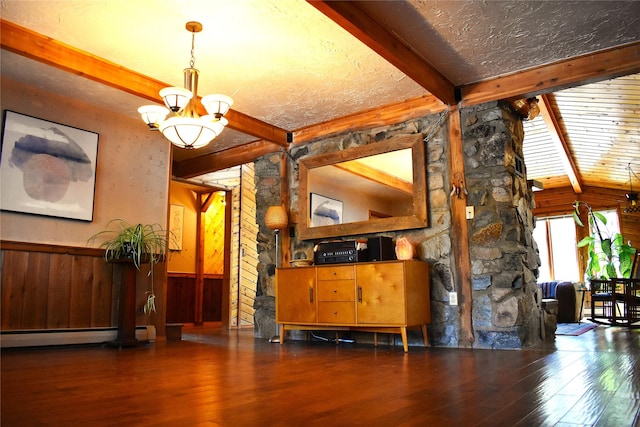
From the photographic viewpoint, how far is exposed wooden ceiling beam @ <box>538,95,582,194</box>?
6571 millimetres

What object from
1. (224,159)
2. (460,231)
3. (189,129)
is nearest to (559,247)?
(460,231)

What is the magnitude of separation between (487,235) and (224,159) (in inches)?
146

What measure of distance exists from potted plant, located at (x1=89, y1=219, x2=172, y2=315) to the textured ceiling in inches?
53.5

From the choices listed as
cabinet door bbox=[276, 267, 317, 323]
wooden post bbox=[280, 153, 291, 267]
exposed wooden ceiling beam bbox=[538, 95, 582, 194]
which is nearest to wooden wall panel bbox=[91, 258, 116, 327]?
cabinet door bbox=[276, 267, 317, 323]

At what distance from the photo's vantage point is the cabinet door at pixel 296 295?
15.5ft

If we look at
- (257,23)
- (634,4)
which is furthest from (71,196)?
(634,4)

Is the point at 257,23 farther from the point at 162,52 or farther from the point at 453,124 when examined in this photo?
the point at 453,124

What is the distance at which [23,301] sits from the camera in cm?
431

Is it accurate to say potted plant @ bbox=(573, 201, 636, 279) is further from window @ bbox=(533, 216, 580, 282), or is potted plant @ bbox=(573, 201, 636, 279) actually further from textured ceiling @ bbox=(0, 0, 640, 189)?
textured ceiling @ bbox=(0, 0, 640, 189)

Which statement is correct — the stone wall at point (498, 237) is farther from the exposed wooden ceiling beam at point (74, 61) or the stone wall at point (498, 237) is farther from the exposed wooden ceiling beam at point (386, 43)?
the exposed wooden ceiling beam at point (74, 61)

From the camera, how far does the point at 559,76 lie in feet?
13.6

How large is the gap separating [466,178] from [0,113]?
4.26 metres

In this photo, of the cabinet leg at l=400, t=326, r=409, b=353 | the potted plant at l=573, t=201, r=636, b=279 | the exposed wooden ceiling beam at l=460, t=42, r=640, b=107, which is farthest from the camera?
the potted plant at l=573, t=201, r=636, b=279

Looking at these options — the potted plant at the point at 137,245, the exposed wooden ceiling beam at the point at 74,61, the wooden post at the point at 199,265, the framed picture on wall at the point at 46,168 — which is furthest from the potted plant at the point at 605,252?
the framed picture on wall at the point at 46,168
